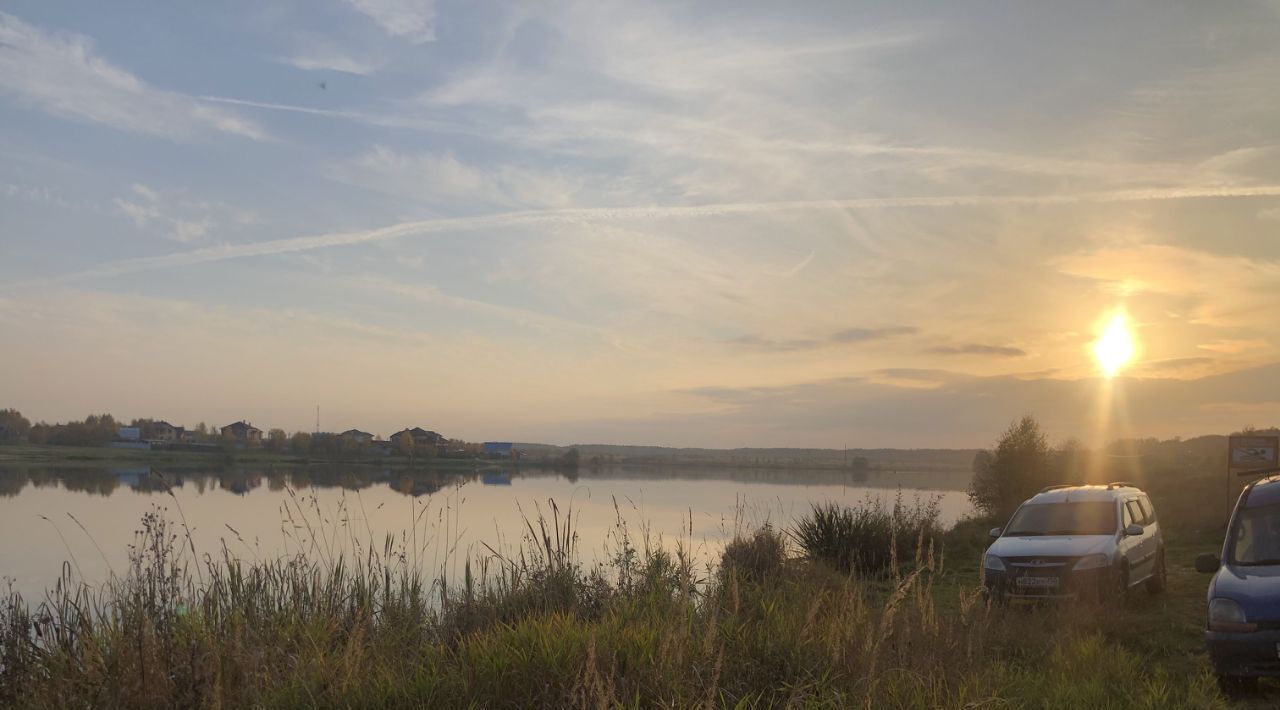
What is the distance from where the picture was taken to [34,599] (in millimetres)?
14766

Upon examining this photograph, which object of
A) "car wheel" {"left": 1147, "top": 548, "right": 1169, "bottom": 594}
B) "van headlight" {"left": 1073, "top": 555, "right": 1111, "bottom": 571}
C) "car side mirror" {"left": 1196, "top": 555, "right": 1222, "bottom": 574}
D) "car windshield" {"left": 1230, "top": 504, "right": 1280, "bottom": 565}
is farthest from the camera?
"car wheel" {"left": 1147, "top": 548, "right": 1169, "bottom": 594}

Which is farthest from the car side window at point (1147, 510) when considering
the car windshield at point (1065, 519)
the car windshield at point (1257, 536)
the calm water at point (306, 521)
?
the calm water at point (306, 521)

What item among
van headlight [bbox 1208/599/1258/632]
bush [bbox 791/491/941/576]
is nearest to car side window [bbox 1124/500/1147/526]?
bush [bbox 791/491/941/576]

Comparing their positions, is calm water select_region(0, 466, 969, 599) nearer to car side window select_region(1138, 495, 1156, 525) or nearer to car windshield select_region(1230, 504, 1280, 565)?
car windshield select_region(1230, 504, 1280, 565)

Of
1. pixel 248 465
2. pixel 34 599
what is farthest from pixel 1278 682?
pixel 248 465

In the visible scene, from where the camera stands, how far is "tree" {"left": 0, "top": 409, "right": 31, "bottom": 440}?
9581cm

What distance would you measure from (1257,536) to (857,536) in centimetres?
984

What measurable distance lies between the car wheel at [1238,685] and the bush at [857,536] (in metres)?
9.35

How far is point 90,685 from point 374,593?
3552 mm

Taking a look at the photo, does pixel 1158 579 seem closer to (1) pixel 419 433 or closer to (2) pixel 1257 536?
(2) pixel 1257 536

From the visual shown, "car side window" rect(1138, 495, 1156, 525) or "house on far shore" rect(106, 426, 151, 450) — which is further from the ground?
"car side window" rect(1138, 495, 1156, 525)

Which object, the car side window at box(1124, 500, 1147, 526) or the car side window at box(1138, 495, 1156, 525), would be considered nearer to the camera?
the car side window at box(1124, 500, 1147, 526)

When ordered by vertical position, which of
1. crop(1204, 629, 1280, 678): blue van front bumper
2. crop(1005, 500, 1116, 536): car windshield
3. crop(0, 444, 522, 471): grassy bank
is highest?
crop(1005, 500, 1116, 536): car windshield

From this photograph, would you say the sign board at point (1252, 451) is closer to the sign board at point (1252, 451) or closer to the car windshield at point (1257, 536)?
the sign board at point (1252, 451)
